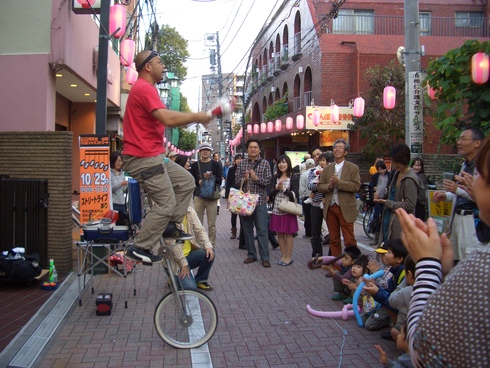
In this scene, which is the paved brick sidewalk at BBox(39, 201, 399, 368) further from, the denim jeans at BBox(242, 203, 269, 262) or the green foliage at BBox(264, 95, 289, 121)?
the green foliage at BBox(264, 95, 289, 121)

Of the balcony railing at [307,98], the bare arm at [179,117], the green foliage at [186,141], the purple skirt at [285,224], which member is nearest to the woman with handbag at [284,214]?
the purple skirt at [285,224]

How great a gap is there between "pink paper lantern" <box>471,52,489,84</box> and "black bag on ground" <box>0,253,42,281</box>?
656 centimetres

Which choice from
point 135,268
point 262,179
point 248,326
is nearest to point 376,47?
point 262,179

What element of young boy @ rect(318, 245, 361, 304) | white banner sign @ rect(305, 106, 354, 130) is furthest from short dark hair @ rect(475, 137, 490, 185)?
white banner sign @ rect(305, 106, 354, 130)

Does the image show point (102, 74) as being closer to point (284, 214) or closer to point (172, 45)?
point (284, 214)

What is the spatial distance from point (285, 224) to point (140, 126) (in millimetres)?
4605

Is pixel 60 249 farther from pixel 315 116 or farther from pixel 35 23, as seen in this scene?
pixel 315 116

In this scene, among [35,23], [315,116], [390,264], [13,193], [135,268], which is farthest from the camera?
[315,116]

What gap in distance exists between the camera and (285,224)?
8.49 meters

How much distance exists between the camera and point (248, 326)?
5.39 metres

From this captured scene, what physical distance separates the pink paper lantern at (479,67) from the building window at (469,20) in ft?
66.6

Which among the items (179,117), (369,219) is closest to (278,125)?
(369,219)

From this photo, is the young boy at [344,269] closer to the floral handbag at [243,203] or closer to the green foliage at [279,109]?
the floral handbag at [243,203]

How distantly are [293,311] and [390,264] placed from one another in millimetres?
1438
